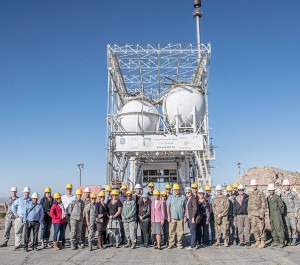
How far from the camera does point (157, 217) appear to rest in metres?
8.24

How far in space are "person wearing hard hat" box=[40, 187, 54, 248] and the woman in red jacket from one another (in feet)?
1.75

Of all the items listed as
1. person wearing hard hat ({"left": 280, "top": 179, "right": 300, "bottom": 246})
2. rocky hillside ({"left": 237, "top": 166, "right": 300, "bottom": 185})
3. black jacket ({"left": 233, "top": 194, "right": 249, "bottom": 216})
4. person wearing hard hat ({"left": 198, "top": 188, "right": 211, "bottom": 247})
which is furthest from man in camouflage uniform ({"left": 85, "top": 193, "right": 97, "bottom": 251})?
rocky hillside ({"left": 237, "top": 166, "right": 300, "bottom": 185})

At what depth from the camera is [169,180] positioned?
30125 millimetres

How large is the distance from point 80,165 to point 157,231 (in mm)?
32787

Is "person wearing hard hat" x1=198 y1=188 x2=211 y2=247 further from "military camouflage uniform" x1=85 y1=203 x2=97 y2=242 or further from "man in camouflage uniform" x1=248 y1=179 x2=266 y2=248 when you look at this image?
"military camouflage uniform" x1=85 y1=203 x2=97 y2=242

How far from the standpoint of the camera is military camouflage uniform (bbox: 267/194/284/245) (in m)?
8.02

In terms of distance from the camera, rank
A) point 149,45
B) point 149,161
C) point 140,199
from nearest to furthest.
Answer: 1. point 140,199
2. point 149,45
3. point 149,161

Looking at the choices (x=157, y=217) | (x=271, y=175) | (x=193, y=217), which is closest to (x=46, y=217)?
(x=157, y=217)

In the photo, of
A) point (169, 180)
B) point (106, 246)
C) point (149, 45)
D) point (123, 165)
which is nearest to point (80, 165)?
point (169, 180)

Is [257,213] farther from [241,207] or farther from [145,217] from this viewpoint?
[145,217]

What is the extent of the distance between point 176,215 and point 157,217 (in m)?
0.55

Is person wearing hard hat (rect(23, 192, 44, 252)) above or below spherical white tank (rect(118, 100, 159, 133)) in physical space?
below

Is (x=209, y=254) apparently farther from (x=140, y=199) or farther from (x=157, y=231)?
(x=140, y=199)

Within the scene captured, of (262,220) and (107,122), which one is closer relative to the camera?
(262,220)
